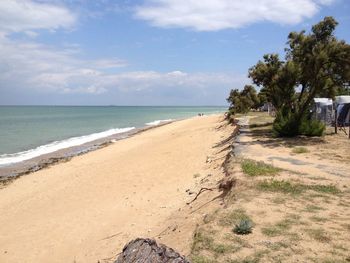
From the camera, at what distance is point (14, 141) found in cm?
3378

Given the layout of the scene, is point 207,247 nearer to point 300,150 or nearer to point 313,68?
point 300,150

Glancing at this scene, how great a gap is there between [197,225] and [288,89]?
17.4 metres

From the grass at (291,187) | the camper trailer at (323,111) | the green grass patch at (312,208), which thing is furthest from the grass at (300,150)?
the camper trailer at (323,111)

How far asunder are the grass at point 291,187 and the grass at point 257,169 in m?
0.94

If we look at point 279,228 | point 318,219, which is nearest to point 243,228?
point 279,228

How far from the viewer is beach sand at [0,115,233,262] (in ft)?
27.9

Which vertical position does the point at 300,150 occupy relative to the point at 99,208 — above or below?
above

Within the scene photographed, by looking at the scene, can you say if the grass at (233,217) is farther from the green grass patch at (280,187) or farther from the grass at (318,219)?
the green grass patch at (280,187)

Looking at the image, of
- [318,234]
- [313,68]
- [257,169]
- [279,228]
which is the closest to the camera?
[318,234]

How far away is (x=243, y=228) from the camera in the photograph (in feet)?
20.8

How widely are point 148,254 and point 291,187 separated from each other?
5.50 metres

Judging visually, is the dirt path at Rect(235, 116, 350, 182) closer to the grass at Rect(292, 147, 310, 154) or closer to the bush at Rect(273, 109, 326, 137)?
the grass at Rect(292, 147, 310, 154)

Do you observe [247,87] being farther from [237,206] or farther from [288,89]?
[237,206]

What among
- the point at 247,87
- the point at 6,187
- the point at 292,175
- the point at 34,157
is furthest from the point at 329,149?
the point at 247,87
